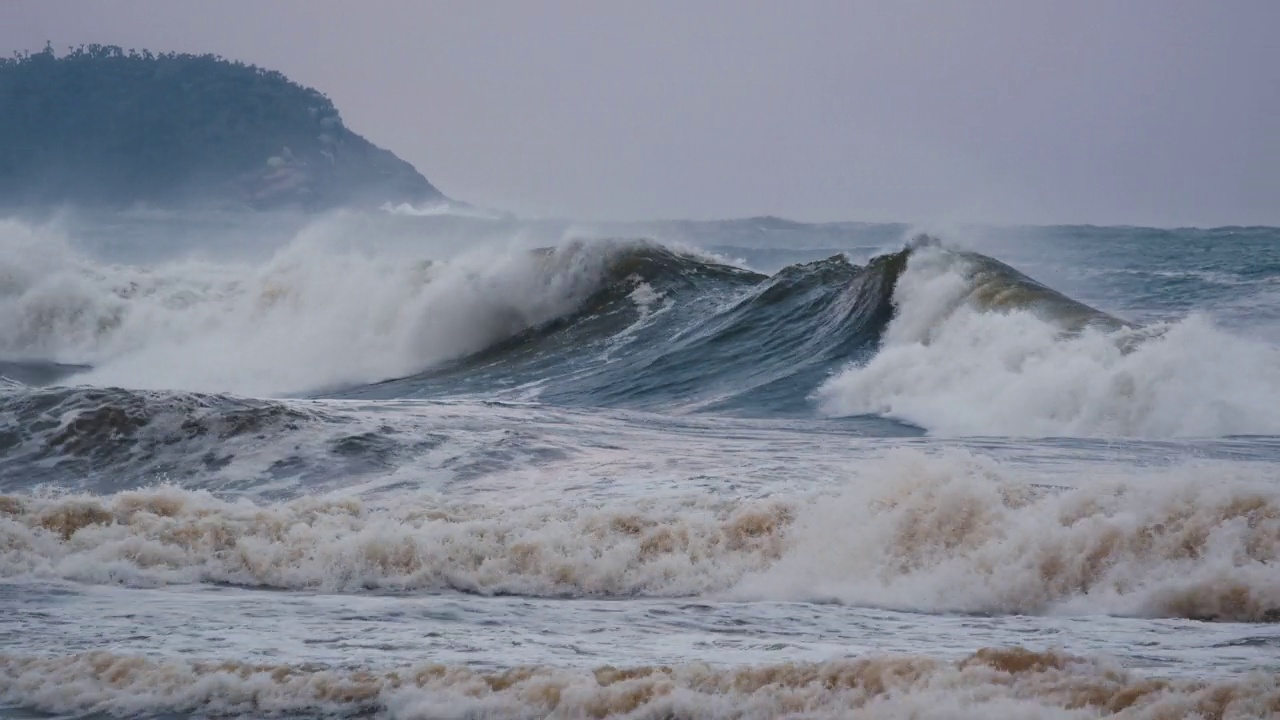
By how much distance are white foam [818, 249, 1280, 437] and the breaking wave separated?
15.3 feet

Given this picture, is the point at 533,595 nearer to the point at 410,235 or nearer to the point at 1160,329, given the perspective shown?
the point at 1160,329

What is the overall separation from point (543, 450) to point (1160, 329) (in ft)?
22.4

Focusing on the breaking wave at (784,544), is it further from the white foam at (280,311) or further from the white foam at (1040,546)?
the white foam at (280,311)

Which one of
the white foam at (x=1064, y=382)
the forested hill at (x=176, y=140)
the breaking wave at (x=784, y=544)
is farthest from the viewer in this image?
the forested hill at (x=176, y=140)

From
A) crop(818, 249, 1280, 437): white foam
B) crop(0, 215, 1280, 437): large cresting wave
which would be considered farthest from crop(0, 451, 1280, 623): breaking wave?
crop(0, 215, 1280, 437): large cresting wave

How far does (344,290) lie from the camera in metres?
27.0

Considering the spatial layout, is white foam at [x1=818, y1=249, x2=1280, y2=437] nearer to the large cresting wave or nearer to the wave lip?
the large cresting wave

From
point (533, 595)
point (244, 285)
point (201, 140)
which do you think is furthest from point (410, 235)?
point (201, 140)

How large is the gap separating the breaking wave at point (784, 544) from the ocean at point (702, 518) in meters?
0.02

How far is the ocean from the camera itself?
17.6 ft

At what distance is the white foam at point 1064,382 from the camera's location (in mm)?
12930

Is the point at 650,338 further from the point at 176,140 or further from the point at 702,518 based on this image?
the point at 176,140

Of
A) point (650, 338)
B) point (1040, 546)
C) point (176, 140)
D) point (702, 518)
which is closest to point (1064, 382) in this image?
point (702, 518)

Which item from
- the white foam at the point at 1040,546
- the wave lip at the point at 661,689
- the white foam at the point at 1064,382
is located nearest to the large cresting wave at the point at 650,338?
the white foam at the point at 1064,382
